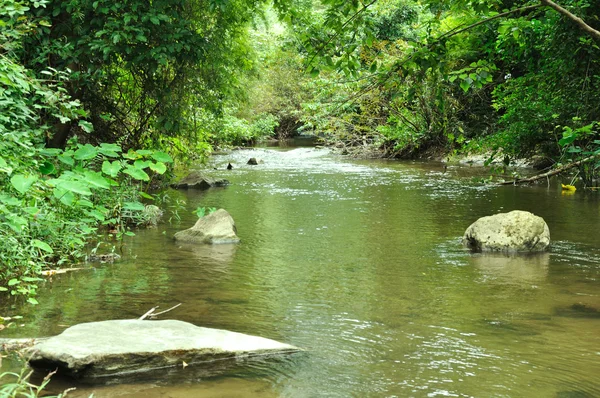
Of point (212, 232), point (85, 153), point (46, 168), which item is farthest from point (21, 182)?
point (212, 232)

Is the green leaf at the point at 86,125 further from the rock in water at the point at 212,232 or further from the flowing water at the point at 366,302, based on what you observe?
Answer: the rock in water at the point at 212,232

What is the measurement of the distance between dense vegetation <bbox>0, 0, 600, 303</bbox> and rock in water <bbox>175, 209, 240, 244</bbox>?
822 mm

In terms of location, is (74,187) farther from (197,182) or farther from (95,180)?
(197,182)

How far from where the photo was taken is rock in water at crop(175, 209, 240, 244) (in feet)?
27.9

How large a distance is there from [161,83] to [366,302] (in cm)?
585

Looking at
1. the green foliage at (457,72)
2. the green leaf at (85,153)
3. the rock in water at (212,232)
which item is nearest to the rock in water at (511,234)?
the green foliage at (457,72)

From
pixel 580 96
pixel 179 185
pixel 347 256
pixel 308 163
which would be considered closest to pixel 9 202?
pixel 347 256

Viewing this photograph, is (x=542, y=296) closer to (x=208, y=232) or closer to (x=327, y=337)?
(x=327, y=337)

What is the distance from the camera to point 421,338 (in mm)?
4891

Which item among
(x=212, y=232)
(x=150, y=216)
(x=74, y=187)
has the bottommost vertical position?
(x=212, y=232)

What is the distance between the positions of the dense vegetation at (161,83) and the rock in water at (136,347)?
1.44 m

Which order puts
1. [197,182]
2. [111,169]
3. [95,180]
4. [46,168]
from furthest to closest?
[197,182] < [111,169] < [46,168] < [95,180]

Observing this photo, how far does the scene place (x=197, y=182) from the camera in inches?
581

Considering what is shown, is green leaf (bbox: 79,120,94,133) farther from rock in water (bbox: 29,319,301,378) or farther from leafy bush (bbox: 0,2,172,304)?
rock in water (bbox: 29,319,301,378)
